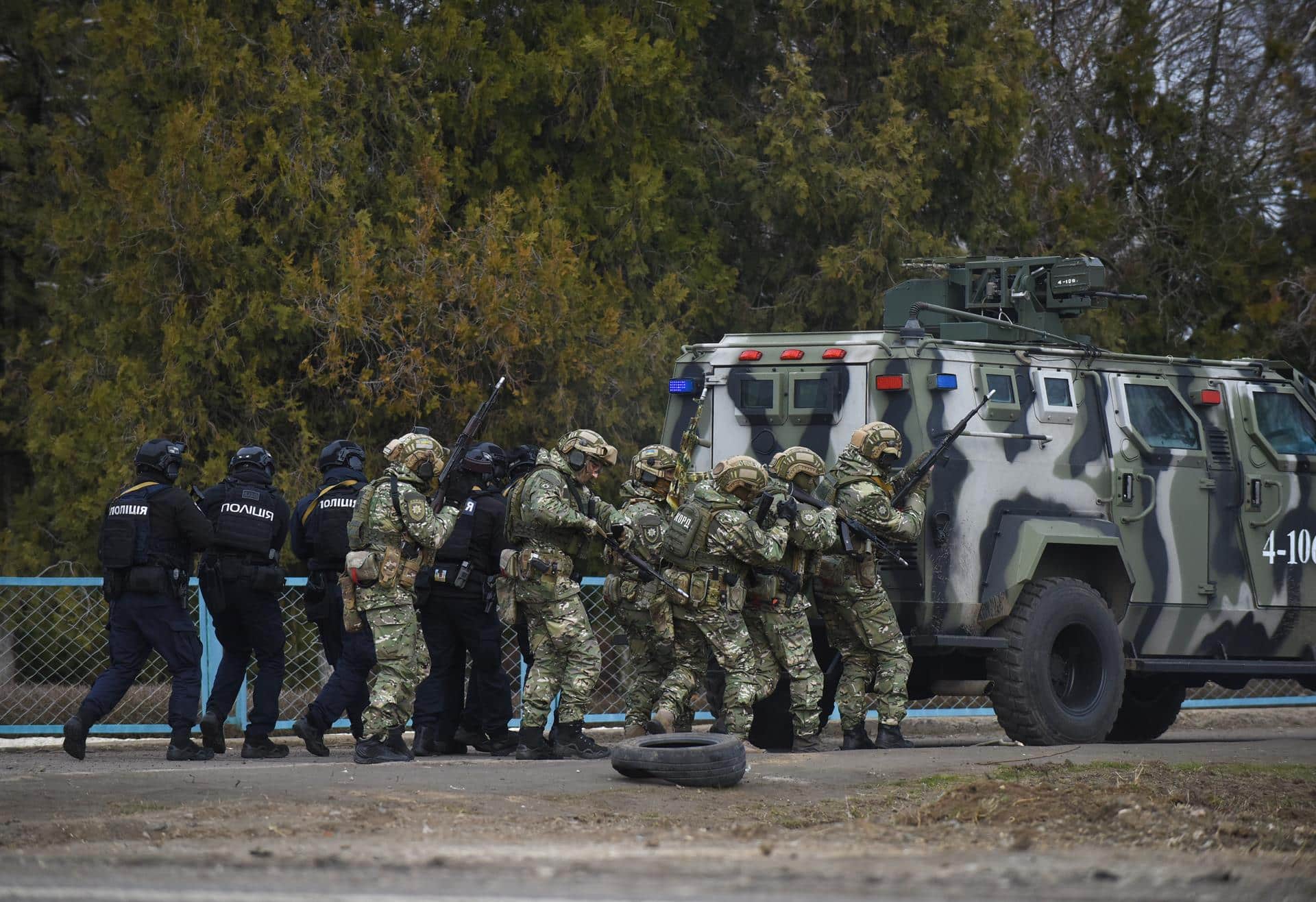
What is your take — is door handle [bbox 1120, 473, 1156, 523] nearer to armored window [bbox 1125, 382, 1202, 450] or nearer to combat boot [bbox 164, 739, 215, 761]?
armored window [bbox 1125, 382, 1202, 450]

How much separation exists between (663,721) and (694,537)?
1.01 m

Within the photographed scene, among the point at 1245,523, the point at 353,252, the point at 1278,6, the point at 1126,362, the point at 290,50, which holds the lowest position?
the point at 1245,523

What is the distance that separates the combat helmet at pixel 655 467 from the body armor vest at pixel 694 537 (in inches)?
10.2

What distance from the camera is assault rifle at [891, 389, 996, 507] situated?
10.0 m

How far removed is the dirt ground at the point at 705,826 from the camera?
582 centimetres

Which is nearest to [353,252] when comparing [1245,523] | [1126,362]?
[1126,362]

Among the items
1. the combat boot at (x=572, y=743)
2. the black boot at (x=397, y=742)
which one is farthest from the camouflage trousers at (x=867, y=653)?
the black boot at (x=397, y=742)

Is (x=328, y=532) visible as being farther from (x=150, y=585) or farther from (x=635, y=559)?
(x=635, y=559)

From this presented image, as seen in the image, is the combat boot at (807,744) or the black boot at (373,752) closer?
the black boot at (373,752)

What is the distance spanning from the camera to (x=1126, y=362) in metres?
11.2

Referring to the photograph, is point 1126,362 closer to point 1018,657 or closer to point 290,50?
point 1018,657

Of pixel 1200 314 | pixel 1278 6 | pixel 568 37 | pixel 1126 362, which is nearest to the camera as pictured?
pixel 1126 362

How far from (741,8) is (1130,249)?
5.35 metres

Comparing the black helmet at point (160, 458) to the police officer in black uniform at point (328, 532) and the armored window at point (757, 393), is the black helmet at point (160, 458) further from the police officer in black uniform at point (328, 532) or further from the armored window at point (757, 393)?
the armored window at point (757, 393)
